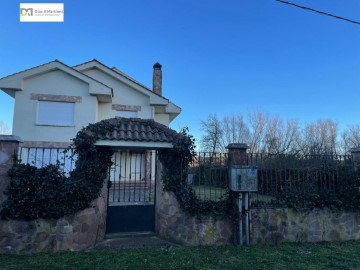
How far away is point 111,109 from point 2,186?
12.7 meters

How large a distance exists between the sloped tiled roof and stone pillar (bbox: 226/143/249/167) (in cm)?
142

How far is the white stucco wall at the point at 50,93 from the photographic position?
15.7m

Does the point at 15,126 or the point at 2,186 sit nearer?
the point at 2,186

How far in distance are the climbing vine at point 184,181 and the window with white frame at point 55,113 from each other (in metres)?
11.2

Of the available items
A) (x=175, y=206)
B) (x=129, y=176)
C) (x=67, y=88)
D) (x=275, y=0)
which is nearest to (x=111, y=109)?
(x=67, y=88)

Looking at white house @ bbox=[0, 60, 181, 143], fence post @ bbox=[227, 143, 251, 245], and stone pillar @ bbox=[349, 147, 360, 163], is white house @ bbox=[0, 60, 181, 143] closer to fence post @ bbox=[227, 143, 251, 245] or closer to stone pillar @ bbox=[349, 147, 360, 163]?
fence post @ bbox=[227, 143, 251, 245]

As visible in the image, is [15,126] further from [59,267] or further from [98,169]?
[59,267]

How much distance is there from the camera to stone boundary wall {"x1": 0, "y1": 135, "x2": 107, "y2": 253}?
582cm

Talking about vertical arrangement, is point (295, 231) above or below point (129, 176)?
below

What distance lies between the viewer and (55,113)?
16.3m

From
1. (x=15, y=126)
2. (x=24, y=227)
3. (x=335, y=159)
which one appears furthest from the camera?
(x=15, y=126)

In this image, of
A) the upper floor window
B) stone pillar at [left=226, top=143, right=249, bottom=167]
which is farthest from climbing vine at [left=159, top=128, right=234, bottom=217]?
the upper floor window

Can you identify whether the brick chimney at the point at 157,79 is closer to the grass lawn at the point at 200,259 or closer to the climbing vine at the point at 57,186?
the climbing vine at the point at 57,186

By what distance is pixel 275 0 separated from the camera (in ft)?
19.9
